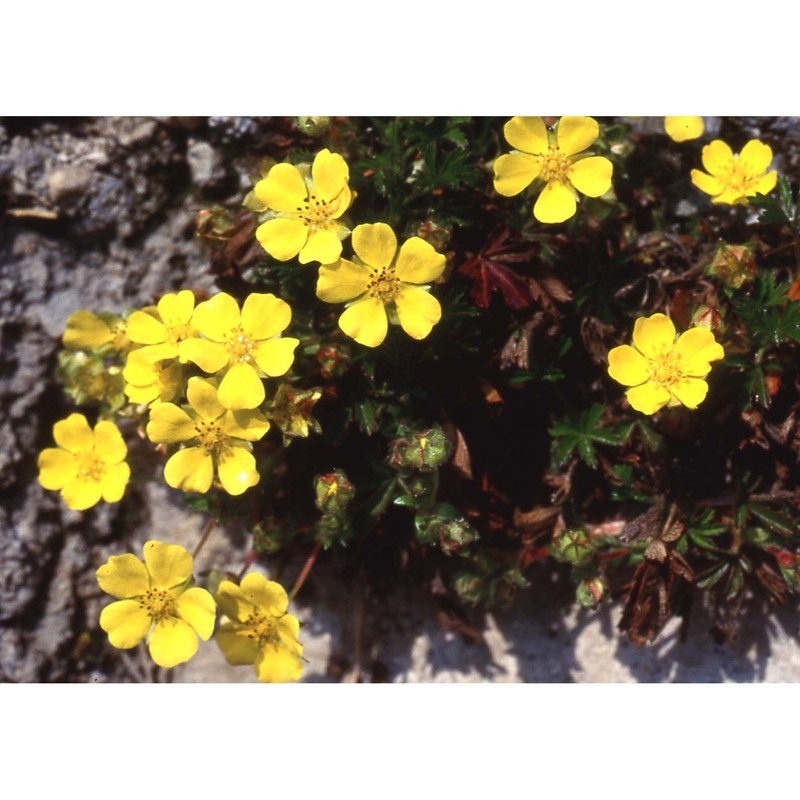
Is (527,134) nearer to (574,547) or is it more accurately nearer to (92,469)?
(574,547)

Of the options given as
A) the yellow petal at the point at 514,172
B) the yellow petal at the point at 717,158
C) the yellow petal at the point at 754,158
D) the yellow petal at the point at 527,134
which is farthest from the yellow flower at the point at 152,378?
the yellow petal at the point at 754,158

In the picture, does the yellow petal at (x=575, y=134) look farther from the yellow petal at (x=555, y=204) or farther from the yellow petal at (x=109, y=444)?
the yellow petal at (x=109, y=444)

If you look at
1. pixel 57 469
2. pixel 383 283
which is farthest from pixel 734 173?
pixel 57 469

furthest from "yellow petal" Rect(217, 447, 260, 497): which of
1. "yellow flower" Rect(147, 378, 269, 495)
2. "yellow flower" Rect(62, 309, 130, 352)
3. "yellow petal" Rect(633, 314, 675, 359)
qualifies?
"yellow petal" Rect(633, 314, 675, 359)

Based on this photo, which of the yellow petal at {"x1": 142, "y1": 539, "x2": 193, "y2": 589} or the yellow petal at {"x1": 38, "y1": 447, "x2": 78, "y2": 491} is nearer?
the yellow petal at {"x1": 142, "y1": 539, "x2": 193, "y2": 589}

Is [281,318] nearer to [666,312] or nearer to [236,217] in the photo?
[236,217]

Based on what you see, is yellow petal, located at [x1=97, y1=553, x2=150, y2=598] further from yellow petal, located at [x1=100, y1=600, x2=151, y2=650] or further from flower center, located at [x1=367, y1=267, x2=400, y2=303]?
flower center, located at [x1=367, y1=267, x2=400, y2=303]
